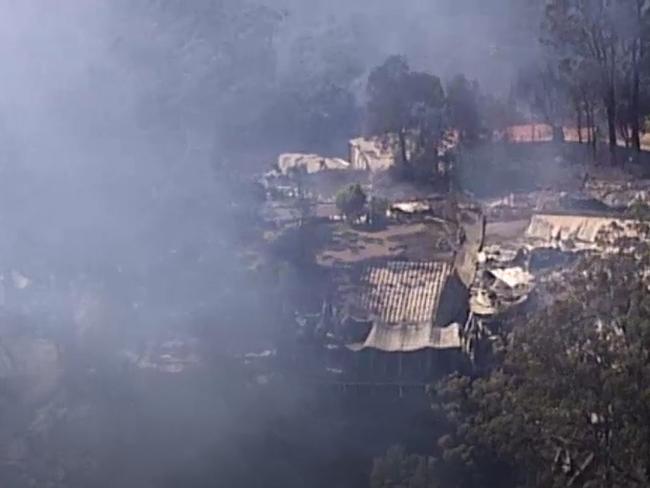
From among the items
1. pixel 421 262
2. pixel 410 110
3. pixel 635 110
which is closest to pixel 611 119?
pixel 635 110

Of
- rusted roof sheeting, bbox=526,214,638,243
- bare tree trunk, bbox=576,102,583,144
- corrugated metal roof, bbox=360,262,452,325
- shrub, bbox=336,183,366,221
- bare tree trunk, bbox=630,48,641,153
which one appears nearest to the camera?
corrugated metal roof, bbox=360,262,452,325

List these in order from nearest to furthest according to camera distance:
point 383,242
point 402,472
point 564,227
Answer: point 402,472
point 564,227
point 383,242

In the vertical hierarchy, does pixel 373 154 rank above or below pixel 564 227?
above

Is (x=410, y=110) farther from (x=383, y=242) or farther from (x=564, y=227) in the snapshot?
(x=564, y=227)

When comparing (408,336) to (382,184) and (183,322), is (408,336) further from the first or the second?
(382,184)

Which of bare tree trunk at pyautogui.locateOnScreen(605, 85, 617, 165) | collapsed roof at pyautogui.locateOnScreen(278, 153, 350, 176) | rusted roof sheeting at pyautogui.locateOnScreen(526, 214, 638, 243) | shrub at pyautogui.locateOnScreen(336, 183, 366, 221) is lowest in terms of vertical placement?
rusted roof sheeting at pyautogui.locateOnScreen(526, 214, 638, 243)

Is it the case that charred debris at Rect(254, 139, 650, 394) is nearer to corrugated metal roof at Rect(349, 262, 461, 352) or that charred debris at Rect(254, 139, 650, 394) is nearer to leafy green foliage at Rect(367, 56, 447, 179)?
corrugated metal roof at Rect(349, 262, 461, 352)

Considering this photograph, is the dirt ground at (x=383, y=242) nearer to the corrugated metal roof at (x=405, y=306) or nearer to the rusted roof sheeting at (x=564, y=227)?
the rusted roof sheeting at (x=564, y=227)

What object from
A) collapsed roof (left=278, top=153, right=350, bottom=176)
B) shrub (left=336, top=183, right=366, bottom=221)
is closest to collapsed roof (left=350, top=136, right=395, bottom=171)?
collapsed roof (left=278, top=153, right=350, bottom=176)
